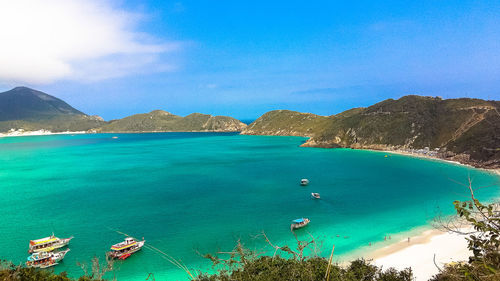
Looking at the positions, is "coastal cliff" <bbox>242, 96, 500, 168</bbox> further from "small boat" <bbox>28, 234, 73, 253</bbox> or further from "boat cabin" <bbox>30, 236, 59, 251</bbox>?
"boat cabin" <bbox>30, 236, 59, 251</bbox>

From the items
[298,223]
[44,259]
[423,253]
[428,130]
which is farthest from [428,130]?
[44,259]

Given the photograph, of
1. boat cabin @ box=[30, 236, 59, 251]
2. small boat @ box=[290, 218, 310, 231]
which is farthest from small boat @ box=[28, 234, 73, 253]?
small boat @ box=[290, 218, 310, 231]

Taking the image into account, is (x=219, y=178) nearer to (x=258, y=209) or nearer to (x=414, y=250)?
(x=258, y=209)

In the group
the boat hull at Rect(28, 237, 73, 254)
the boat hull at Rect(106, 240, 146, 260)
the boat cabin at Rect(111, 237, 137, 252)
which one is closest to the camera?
the boat hull at Rect(106, 240, 146, 260)

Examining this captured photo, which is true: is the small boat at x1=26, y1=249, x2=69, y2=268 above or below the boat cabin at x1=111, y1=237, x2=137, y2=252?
below

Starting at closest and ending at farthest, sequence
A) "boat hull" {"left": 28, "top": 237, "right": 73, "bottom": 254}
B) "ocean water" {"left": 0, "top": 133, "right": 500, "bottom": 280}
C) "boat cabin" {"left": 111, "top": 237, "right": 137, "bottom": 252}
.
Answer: "boat cabin" {"left": 111, "top": 237, "right": 137, "bottom": 252}
"boat hull" {"left": 28, "top": 237, "right": 73, "bottom": 254}
"ocean water" {"left": 0, "top": 133, "right": 500, "bottom": 280}
